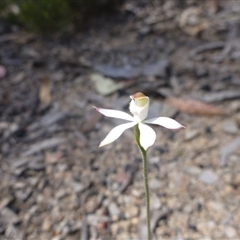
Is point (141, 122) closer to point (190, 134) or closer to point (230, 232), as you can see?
point (230, 232)

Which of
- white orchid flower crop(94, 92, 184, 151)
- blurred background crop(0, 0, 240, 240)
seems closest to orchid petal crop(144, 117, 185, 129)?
white orchid flower crop(94, 92, 184, 151)

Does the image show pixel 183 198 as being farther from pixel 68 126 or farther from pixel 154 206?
pixel 68 126

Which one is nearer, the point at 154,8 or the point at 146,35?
the point at 146,35

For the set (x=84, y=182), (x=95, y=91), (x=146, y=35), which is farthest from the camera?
(x=146, y=35)

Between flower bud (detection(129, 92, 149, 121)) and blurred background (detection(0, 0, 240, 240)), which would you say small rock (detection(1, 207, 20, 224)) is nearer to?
blurred background (detection(0, 0, 240, 240))

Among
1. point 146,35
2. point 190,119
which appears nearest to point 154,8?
point 146,35

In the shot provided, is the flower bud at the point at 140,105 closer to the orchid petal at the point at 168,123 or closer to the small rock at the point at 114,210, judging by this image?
the orchid petal at the point at 168,123

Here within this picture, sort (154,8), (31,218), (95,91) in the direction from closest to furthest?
(31,218)
(95,91)
(154,8)
